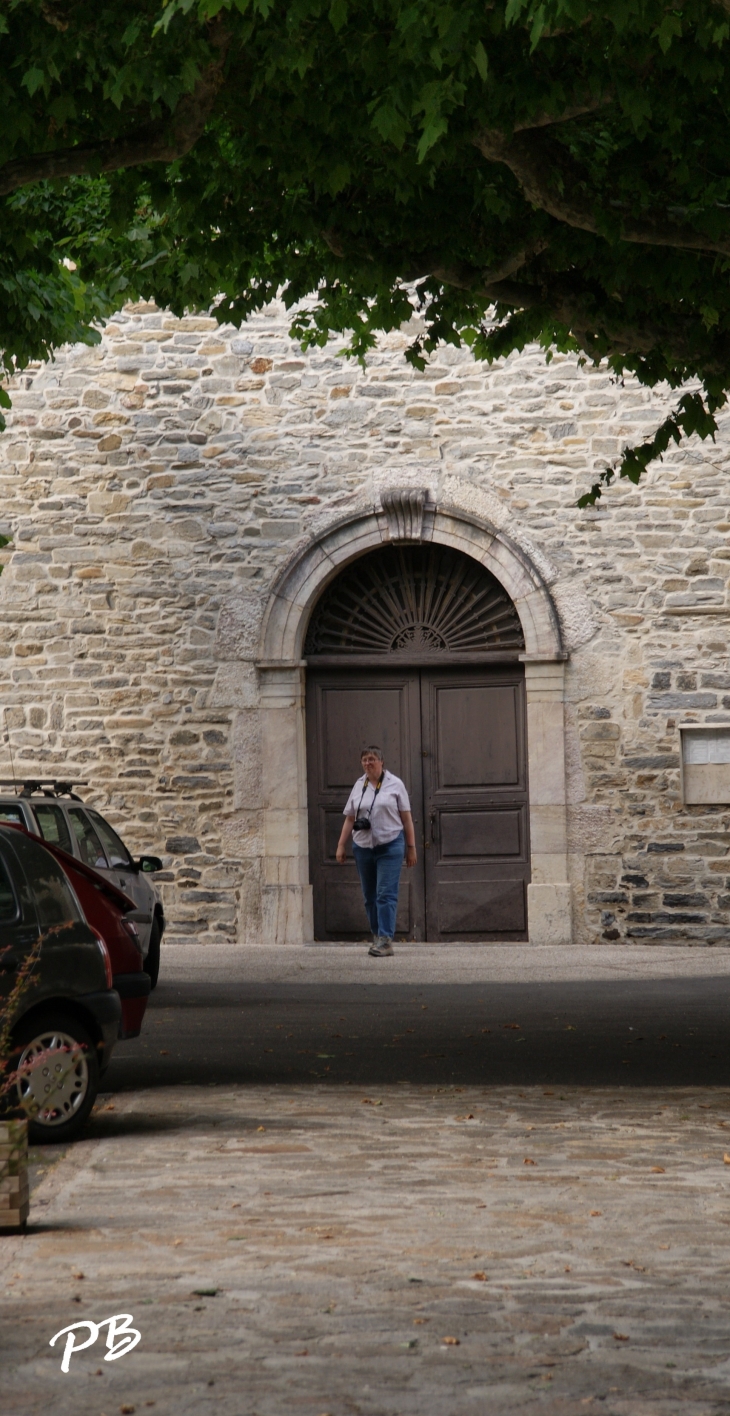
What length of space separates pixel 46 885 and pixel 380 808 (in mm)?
6835

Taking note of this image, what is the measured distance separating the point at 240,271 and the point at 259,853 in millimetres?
7642

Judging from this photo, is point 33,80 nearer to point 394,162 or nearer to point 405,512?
point 394,162

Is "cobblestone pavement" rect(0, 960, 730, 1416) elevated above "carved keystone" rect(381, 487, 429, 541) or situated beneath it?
situated beneath

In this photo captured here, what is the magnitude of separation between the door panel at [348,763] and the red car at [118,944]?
7.54 m

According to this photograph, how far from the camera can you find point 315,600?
1528 centimetres

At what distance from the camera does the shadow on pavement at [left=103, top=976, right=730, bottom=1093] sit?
8.41 m

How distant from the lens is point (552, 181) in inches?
278

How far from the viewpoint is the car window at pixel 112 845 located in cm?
1168

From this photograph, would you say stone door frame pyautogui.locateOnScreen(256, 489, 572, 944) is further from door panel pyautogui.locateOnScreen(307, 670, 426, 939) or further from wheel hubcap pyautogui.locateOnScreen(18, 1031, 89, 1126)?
wheel hubcap pyautogui.locateOnScreen(18, 1031, 89, 1126)

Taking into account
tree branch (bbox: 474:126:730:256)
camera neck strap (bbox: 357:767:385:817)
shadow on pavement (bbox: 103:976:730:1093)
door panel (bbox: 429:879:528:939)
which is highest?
tree branch (bbox: 474:126:730:256)

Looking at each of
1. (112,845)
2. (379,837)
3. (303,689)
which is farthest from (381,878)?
(112,845)

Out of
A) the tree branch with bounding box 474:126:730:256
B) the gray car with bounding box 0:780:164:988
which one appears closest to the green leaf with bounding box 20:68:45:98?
the tree branch with bounding box 474:126:730:256

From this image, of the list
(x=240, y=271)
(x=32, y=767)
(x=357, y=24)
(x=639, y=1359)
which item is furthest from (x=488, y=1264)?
(x=32, y=767)

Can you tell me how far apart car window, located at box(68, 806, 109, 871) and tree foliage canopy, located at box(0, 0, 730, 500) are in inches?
127
